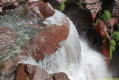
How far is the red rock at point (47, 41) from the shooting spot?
5133 mm

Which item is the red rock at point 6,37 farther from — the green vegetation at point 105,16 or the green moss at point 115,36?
the green moss at point 115,36

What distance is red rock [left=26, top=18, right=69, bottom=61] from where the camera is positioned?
5133mm

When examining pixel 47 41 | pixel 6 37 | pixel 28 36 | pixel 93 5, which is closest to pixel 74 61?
pixel 47 41

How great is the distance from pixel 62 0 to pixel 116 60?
175 inches

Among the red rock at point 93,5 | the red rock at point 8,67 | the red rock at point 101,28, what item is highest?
the red rock at point 8,67

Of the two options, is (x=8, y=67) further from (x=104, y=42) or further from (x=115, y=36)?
(x=115, y=36)

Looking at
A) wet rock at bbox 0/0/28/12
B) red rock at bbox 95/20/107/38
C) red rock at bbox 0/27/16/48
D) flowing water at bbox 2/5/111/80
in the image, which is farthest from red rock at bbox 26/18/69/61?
red rock at bbox 95/20/107/38

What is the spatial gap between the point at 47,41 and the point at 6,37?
50.1 inches

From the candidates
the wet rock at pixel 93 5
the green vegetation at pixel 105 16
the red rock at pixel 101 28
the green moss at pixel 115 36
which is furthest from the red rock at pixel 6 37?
the green moss at pixel 115 36

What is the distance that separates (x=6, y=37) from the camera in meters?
5.13

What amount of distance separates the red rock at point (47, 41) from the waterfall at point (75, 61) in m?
A: 0.18

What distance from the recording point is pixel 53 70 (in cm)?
571

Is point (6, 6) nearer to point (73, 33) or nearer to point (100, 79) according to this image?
point (73, 33)

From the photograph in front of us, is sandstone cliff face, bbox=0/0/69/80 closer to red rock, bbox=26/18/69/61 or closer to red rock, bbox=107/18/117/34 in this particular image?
red rock, bbox=26/18/69/61
